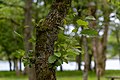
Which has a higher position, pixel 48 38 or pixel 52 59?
pixel 48 38

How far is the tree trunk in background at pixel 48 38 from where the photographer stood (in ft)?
8.20

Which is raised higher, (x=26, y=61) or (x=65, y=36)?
(x=65, y=36)

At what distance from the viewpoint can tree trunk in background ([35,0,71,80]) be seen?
250cm

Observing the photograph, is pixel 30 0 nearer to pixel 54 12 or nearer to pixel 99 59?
pixel 54 12

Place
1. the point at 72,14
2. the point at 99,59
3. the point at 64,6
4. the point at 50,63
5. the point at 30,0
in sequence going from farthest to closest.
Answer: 1. the point at 99,59
2. the point at 30,0
3. the point at 72,14
4. the point at 64,6
5. the point at 50,63

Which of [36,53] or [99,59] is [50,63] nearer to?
[36,53]

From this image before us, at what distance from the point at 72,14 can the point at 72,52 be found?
1.50 feet

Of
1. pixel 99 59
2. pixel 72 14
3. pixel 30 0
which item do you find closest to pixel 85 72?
pixel 30 0

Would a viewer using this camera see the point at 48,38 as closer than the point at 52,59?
No

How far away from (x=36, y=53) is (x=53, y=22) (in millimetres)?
265

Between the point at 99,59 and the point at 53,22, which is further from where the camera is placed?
the point at 99,59

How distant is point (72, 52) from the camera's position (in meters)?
2.47

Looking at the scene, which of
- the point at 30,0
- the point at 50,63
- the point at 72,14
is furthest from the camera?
the point at 30,0

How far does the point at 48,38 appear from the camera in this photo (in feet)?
8.34
